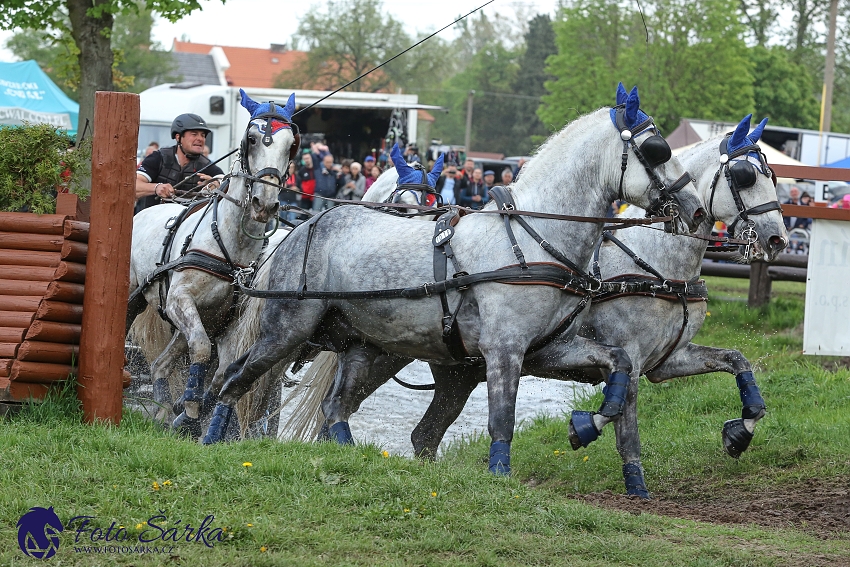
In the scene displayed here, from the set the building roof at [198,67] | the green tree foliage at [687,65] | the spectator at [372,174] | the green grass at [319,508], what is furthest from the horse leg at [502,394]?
the building roof at [198,67]

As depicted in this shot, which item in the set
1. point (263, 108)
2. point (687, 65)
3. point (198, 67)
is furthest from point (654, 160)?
point (198, 67)

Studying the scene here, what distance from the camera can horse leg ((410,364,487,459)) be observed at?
762cm

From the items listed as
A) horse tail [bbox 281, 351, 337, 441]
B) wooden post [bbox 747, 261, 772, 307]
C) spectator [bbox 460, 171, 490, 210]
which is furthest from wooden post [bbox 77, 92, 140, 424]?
spectator [bbox 460, 171, 490, 210]

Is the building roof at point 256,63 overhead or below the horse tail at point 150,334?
overhead

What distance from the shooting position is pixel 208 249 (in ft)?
25.3

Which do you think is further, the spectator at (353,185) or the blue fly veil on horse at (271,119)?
the spectator at (353,185)

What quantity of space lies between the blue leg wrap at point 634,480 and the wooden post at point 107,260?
3.15 m

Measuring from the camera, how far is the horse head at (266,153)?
700cm

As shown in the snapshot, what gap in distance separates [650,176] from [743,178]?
3.34 ft

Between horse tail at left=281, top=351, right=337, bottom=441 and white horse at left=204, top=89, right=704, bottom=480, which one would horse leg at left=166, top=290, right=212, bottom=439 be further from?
horse tail at left=281, top=351, right=337, bottom=441

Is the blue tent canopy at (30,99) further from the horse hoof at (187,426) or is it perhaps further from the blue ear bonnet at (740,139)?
the blue ear bonnet at (740,139)

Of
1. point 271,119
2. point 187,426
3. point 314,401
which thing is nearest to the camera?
point 271,119

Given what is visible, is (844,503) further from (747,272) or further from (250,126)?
(747,272)

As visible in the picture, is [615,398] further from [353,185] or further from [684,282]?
[353,185]
